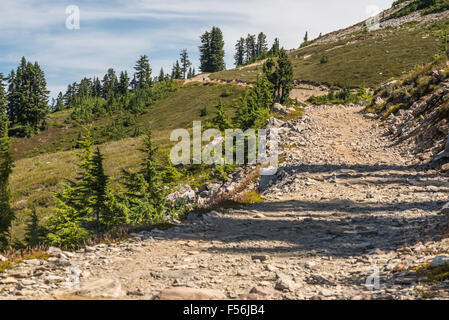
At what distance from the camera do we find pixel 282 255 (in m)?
7.71

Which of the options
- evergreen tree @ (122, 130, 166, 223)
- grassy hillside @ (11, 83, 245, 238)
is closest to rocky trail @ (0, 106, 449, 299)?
evergreen tree @ (122, 130, 166, 223)

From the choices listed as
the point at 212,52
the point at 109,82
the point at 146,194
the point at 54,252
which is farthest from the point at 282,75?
the point at 109,82

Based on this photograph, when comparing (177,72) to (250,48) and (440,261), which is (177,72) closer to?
(250,48)

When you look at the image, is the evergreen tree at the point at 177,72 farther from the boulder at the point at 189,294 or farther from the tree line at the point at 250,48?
the boulder at the point at 189,294

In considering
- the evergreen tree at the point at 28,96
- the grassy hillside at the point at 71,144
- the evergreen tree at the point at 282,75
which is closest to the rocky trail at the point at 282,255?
the grassy hillside at the point at 71,144

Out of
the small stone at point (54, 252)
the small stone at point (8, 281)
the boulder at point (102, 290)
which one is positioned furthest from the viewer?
the small stone at point (54, 252)

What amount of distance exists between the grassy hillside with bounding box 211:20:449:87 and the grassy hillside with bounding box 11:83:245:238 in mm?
22307

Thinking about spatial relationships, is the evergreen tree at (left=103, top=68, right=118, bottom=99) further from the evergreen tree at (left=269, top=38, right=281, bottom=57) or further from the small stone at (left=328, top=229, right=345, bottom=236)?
the small stone at (left=328, top=229, right=345, bottom=236)

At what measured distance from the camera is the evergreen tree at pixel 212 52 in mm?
145375

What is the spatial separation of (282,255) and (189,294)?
3.09 m

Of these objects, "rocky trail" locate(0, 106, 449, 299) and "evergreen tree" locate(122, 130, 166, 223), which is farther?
"evergreen tree" locate(122, 130, 166, 223)

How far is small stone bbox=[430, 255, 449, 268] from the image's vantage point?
18.1 feet

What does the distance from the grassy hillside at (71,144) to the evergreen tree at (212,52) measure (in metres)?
30.2

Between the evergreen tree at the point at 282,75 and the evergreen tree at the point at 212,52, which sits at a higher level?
the evergreen tree at the point at 212,52
